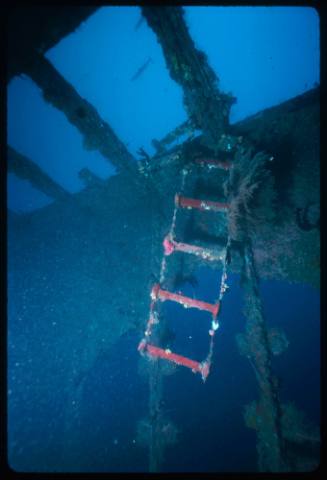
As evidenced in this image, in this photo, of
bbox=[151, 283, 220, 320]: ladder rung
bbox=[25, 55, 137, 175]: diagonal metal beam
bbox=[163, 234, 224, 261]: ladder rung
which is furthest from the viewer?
bbox=[163, 234, 224, 261]: ladder rung

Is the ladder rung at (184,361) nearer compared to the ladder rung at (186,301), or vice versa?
the ladder rung at (184,361)

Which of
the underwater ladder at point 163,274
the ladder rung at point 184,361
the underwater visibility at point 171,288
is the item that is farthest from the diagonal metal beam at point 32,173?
the ladder rung at point 184,361

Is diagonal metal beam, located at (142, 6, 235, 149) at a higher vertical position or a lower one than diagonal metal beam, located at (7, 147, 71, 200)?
higher

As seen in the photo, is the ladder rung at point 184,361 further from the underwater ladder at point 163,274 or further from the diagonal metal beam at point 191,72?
the diagonal metal beam at point 191,72

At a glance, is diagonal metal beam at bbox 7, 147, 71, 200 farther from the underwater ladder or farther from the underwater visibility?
the underwater ladder

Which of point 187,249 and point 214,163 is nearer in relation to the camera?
point 187,249

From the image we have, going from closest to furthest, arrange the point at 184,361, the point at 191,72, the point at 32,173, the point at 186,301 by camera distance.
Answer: the point at 191,72 < the point at 184,361 < the point at 186,301 < the point at 32,173

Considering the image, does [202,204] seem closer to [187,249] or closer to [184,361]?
[187,249]

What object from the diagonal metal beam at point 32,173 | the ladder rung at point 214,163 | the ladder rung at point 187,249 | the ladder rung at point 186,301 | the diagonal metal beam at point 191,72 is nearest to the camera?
the diagonal metal beam at point 191,72

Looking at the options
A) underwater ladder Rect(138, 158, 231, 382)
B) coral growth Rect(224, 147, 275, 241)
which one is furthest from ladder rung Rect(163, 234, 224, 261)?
coral growth Rect(224, 147, 275, 241)

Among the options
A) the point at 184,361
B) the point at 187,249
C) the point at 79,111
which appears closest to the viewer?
the point at 184,361

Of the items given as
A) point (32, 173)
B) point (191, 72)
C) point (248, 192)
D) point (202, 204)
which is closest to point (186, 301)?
point (202, 204)

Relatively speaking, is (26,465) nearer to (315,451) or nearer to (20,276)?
(20,276)

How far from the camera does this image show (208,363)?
3.46 m
